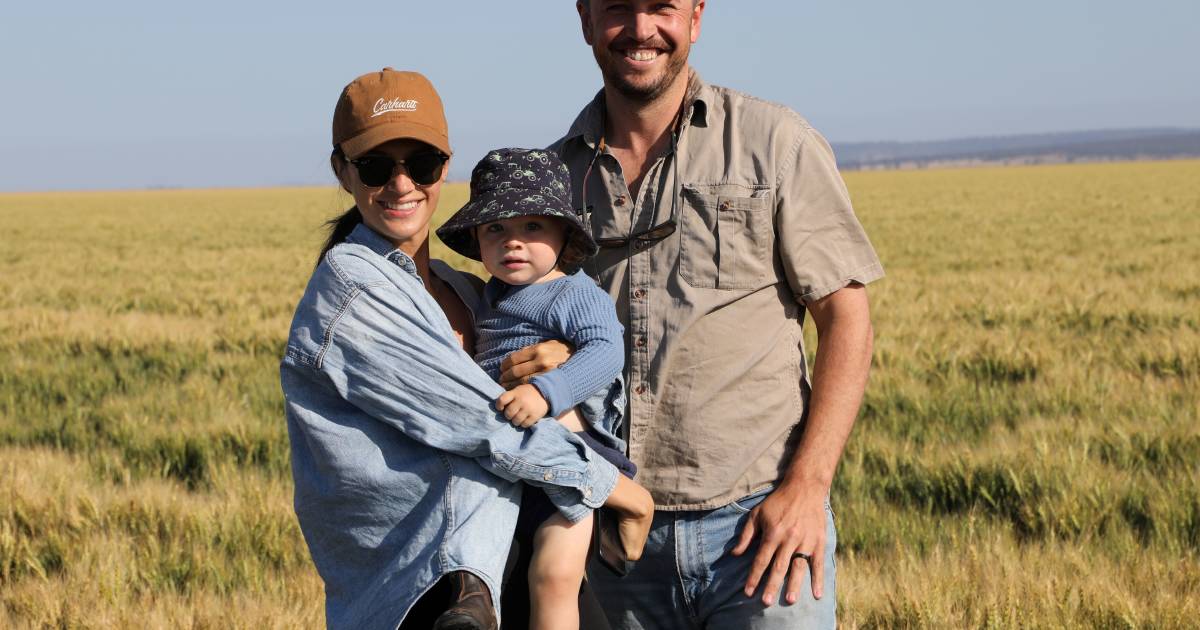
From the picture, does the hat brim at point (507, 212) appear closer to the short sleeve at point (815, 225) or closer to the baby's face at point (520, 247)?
the baby's face at point (520, 247)

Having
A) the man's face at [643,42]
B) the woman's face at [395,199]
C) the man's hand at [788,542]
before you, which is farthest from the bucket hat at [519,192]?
the man's hand at [788,542]

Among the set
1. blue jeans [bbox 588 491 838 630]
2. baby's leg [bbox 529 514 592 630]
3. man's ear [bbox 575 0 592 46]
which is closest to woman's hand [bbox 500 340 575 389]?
baby's leg [bbox 529 514 592 630]

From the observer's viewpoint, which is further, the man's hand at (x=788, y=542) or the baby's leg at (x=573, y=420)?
the man's hand at (x=788, y=542)

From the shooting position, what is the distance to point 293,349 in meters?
2.01

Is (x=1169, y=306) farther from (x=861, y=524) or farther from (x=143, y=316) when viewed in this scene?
(x=143, y=316)

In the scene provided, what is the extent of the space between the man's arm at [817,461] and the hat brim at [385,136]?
90 centimetres

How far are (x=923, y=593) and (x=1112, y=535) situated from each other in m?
1.00

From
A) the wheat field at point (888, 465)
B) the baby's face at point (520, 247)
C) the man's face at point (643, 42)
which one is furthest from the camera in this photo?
the wheat field at point (888, 465)

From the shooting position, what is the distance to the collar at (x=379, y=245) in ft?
7.13

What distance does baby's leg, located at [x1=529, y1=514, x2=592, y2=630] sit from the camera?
2.12m

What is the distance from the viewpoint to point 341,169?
7.65 feet

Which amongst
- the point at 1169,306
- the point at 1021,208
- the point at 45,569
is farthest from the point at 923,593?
the point at 1021,208

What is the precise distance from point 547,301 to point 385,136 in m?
0.45

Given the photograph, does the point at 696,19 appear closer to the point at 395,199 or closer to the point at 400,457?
the point at 395,199
